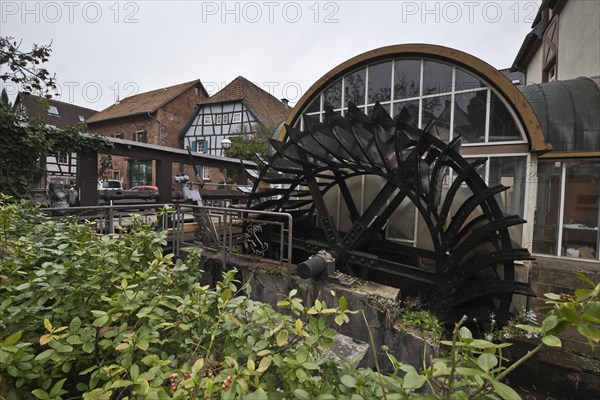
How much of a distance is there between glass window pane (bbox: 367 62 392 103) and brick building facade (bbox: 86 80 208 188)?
1868 centimetres

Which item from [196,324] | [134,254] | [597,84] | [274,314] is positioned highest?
[597,84]

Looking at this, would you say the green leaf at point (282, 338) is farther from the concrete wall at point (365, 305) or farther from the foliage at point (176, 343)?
the concrete wall at point (365, 305)

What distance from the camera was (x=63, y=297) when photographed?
141cm

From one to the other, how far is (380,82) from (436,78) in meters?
1.09

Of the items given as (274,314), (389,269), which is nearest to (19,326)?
(274,314)

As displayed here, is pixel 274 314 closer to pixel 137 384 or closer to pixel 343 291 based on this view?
pixel 137 384

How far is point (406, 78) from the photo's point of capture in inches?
233

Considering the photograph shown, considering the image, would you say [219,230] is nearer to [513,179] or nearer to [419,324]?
[419,324]

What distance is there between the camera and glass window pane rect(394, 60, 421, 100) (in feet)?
19.1

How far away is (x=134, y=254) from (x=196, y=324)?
1.85 ft

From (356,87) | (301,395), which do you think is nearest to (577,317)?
(301,395)

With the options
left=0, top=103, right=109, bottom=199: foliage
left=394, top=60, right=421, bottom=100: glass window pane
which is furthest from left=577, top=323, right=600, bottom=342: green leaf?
left=0, top=103, right=109, bottom=199: foliage

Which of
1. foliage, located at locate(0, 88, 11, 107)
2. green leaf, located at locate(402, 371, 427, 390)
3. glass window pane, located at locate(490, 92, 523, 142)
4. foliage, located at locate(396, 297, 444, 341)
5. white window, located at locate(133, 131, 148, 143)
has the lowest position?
foliage, located at locate(396, 297, 444, 341)

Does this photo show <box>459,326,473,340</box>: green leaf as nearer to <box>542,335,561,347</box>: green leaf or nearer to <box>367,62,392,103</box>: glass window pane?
<box>542,335,561,347</box>: green leaf
